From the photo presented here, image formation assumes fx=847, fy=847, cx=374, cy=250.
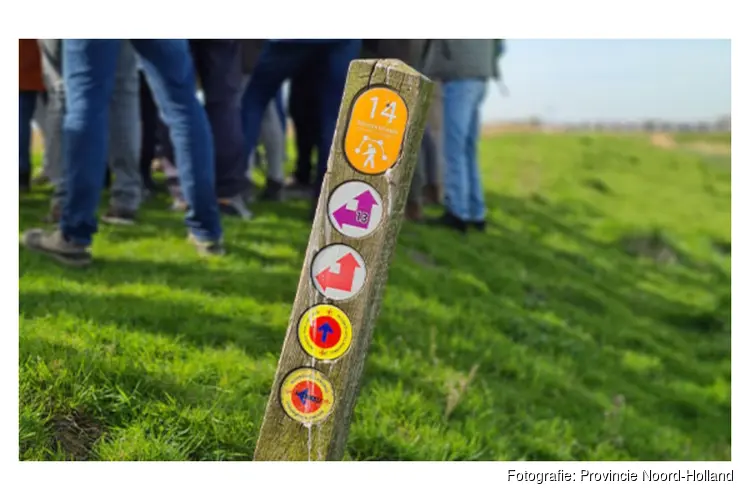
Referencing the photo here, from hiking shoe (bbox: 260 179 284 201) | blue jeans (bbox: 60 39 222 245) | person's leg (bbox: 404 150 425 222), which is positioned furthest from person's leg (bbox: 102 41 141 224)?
person's leg (bbox: 404 150 425 222)

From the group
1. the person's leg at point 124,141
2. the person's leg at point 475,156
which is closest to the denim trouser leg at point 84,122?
the person's leg at point 124,141

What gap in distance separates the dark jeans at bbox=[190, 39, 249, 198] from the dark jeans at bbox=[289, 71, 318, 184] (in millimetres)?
550

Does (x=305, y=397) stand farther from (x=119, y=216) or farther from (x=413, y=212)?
(x=413, y=212)

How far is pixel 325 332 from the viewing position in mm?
2232

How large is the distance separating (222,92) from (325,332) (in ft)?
7.93

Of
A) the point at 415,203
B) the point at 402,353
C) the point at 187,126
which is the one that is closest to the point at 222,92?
the point at 187,126

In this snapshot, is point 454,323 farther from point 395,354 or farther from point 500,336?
point 395,354

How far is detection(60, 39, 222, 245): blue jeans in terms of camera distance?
3422mm

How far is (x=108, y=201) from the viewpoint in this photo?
15.1ft

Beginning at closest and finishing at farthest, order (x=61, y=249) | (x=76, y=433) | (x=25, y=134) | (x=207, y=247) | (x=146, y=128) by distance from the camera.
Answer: (x=76, y=433) < (x=61, y=249) < (x=207, y=247) < (x=25, y=134) < (x=146, y=128)

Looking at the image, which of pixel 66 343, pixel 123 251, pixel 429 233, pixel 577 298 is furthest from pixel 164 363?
pixel 577 298

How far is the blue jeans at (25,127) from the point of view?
438cm
